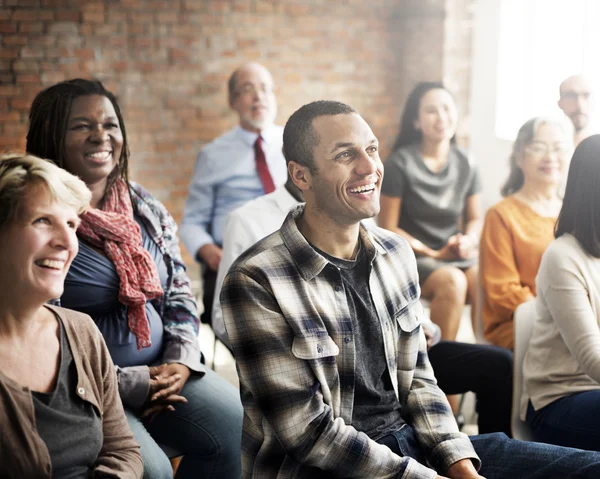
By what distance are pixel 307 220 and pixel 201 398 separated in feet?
2.14

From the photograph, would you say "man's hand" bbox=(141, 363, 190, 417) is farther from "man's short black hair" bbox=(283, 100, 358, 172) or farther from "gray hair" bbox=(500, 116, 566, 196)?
"gray hair" bbox=(500, 116, 566, 196)

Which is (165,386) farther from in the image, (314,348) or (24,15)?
(24,15)

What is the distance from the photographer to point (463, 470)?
1.72m

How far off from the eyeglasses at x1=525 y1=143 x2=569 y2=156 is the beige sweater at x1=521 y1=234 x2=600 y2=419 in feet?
3.01

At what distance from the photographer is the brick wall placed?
5633 mm

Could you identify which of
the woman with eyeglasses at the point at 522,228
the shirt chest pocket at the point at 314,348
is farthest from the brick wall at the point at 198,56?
the shirt chest pocket at the point at 314,348

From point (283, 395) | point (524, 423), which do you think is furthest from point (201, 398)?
point (524, 423)

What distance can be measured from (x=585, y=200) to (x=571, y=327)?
0.38 meters

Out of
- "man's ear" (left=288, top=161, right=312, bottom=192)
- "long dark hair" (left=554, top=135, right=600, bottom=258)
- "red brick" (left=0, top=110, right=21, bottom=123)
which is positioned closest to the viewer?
"man's ear" (left=288, top=161, right=312, bottom=192)

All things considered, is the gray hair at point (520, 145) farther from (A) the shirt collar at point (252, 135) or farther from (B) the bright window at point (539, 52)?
(B) the bright window at point (539, 52)

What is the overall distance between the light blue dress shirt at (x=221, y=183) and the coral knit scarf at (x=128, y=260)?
1.52m

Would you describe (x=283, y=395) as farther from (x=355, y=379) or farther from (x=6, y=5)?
(x=6, y=5)

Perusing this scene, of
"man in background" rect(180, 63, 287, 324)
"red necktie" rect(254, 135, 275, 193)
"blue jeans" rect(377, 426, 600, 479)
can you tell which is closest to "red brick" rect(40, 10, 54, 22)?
"man in background" rect(180, 63, 287, 324)

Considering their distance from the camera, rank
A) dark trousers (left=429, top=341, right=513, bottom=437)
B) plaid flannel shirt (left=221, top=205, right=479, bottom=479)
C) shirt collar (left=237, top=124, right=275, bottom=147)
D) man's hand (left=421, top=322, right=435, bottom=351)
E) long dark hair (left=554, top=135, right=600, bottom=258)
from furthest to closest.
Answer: shirt collar (left=237, top=124, right=275, bottom=147), dark trousers (left=429, top=341, right=513, bottom=437), man's hand (left=421, top=322, right=435, bottom=351), long dark hair (left=554, top=135, right=600, bottom=258), plaid flannel shirt (left=221, top=205, right=479, bottom=479)
